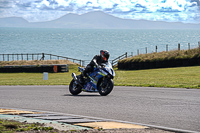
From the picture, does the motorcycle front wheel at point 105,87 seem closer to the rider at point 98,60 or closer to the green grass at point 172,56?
the rider at point 98,60

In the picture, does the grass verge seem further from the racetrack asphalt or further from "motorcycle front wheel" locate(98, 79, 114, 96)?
"motorcycle front wheel" locate(98, 79, 114, 96)

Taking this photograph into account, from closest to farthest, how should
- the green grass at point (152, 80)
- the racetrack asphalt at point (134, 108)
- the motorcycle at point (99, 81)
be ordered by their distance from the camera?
the racetrack asphalt at point (134, 108), the motorcycle at point (99, 81), the green grass at point (152, 80)

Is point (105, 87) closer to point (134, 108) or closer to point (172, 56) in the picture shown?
point (134, 108)

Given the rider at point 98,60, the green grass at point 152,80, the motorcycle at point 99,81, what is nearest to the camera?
the motorcycle at point 99,81

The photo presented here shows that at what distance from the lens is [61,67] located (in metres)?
44.3

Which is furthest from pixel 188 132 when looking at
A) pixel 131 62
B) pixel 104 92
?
pixel 131 62

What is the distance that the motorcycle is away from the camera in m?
13.1

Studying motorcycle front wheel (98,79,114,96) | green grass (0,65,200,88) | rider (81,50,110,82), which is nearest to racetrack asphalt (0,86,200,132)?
motorcycle front wheel (98,79,114,96)

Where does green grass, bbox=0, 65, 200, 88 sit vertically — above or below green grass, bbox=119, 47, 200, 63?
below

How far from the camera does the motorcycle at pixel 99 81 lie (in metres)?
13.1

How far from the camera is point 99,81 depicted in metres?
13.5

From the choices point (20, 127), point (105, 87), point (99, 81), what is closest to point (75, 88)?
point (99, 81)

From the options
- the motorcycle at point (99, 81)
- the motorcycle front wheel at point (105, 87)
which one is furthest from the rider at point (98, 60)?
the motorcycle front wheel at point (105, 87)

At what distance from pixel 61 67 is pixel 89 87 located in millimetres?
30694
